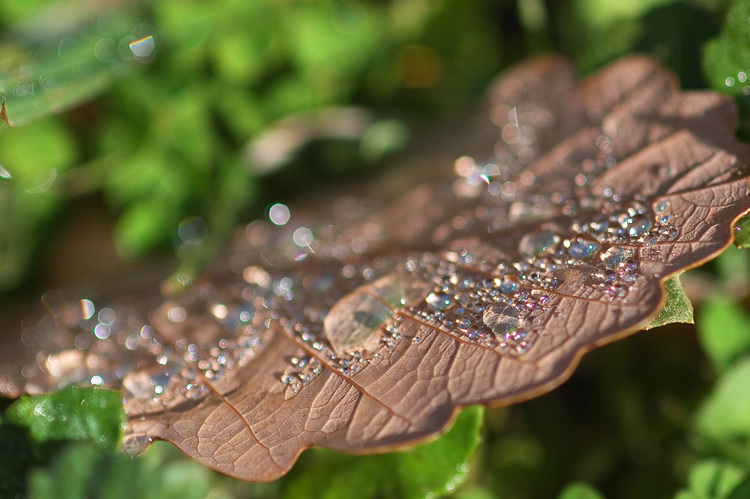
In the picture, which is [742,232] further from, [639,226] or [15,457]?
[15,457]

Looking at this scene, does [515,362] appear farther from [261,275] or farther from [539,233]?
[261,275]

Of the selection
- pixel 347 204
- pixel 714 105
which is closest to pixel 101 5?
pixel 347 204

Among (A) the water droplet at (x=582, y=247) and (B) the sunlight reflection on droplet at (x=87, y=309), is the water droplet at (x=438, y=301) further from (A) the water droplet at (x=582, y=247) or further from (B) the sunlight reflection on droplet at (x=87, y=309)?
(B) the sunlight reflection on droplet at (x=87, y=309)

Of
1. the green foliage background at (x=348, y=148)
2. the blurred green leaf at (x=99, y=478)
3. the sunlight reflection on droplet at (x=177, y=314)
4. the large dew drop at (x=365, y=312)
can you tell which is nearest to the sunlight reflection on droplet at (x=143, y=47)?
the green foliage background at (x=348, y=148)

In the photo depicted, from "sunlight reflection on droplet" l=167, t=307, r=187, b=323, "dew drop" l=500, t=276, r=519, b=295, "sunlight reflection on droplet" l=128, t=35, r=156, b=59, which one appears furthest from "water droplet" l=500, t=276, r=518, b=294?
"sunlight reflection on droplet" l=128, t=35, r=156, b=59

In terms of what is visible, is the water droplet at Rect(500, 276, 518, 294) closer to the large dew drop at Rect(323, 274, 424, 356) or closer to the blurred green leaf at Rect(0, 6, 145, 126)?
the large dew drop at Rect(323, 274, 424, 356)

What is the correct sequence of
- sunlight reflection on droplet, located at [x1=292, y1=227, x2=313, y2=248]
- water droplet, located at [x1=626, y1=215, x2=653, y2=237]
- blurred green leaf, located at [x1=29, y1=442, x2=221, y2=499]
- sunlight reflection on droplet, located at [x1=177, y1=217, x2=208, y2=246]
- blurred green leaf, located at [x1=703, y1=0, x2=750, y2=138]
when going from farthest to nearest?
sunlight reflection on droplet, located at [x1=177, y1=217, x2=208, y2=246]
sunlight reflection on droplet, located at [x1=292, y1=227, x2=313, y2=248]
blurred green leaf, located at [x1=703, y1=0, x2=750, y2=138]
water droplet, located at [x1=626, y1=215, x2=653, y2=237]
blurred green leaf, located at [x1=29, y1=442, x2=221, y2=499]
